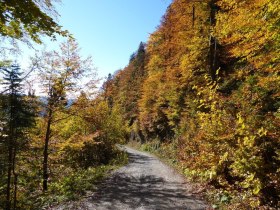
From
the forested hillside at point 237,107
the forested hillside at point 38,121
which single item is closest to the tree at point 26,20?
the forested hillside at point 38,121

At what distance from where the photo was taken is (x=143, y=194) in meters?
10.5

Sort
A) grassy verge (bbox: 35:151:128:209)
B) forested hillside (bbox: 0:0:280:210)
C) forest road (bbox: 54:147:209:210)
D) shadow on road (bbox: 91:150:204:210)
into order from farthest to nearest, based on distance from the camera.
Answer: grassy verge (bbox: 35:151:128:209) → shadow on road (bbox: 91:150:204:210) → forest road (bbox: 54:147:209:210) → forested hillside (bbox: 0:0:280:210)

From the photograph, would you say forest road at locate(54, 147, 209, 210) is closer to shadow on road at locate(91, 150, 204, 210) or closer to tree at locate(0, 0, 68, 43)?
shadow on road at locate(91, 150, 204, 210)

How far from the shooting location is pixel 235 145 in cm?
859

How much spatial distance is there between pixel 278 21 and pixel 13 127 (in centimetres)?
878

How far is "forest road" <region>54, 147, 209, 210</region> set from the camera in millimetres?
8930

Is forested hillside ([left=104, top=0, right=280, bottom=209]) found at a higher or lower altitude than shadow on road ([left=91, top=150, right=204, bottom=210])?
higher

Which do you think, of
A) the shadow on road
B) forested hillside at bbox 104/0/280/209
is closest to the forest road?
the shadow on road

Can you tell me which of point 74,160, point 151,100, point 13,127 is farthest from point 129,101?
point 13,127

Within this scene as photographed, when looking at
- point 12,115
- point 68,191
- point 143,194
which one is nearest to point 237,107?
point 143,194

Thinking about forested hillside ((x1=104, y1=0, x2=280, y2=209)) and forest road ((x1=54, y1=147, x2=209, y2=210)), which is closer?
forested hillside ((x1=104, y1=0, x2=280, y2=209))

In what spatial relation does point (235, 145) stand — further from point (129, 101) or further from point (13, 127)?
point (129, 101)

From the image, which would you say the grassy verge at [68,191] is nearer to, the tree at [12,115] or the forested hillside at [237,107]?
the tree at [12,115]

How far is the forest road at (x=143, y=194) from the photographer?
29.3ft
